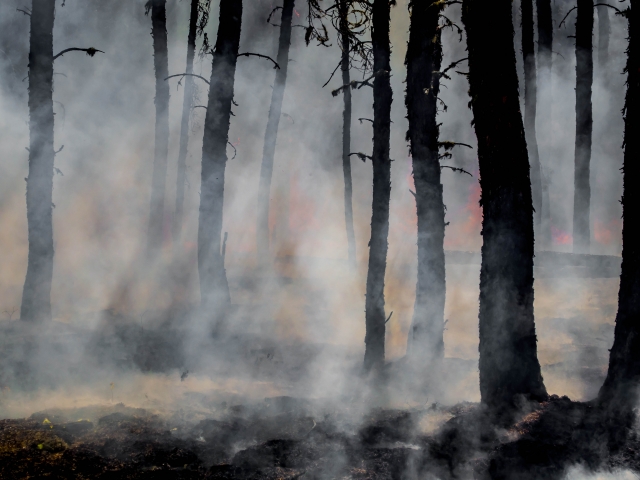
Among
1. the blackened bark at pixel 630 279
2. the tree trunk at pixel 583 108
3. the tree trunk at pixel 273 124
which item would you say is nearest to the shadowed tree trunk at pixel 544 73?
the tree trunk at pixel 583 108

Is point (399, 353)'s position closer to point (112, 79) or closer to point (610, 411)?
point (610, 411)

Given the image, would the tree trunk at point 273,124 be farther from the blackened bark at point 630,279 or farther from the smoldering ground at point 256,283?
the blackened bark at point 630,279

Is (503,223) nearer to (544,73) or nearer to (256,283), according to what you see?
(256,283)

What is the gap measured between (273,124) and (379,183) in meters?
7.83

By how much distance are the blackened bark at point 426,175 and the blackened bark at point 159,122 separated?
8.47 m

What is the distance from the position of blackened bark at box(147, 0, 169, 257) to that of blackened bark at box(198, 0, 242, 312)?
5.24m

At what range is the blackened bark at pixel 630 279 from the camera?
422 centimetres

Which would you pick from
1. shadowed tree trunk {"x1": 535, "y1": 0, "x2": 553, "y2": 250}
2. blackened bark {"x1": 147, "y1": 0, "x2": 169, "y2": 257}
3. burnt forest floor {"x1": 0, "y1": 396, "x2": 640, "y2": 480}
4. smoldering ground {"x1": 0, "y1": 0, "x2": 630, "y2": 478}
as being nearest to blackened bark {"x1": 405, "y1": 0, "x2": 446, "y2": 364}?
smoldering ground {"x1": 0, "y1": 0, "x2": 630, "y2": 478}

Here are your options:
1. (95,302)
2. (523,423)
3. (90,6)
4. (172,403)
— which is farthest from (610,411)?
(90,6)

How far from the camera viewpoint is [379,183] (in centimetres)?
776

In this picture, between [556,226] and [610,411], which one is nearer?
[610,411]

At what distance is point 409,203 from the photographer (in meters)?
27.5

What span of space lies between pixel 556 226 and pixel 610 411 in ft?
76.0

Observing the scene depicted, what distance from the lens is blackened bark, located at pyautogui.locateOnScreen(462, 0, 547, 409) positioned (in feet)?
15.4
